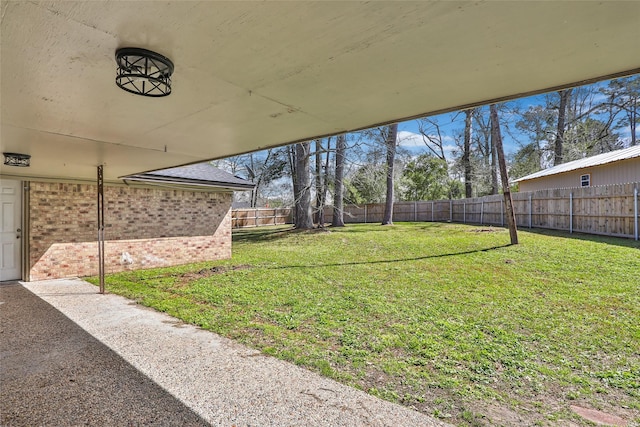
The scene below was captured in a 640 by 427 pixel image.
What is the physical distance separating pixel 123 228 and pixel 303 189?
8307mm

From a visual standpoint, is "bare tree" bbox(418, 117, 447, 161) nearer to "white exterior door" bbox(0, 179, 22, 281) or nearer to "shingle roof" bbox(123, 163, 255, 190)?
"shingle roof" bbox(123, 163, 255, 190)

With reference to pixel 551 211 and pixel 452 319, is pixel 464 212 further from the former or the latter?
pixel 452 319

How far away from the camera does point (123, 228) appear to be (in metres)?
8.44

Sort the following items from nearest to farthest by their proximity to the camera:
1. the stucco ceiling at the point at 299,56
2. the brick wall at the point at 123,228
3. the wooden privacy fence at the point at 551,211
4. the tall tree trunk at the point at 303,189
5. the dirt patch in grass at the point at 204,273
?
the stucco ceiling at the point at 299,56 < the dirt patch in grass at the point at 204,273 < the brick wall at the point at 123,228 < the wooden privacy fence at the point at 551,211 < the tall tree trunk at the point at 303,189

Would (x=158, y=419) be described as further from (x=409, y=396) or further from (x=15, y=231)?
(x=15, y=231)

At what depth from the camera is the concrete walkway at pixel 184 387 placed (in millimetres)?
2439

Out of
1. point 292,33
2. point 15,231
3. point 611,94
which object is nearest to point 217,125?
point 292,33

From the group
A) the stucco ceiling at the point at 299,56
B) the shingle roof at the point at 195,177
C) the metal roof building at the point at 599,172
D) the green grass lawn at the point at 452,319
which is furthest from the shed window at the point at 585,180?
the stucco ceiling at the point at 299,56

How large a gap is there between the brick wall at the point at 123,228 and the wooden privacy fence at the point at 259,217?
41.9 ft

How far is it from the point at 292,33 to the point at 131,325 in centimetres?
444

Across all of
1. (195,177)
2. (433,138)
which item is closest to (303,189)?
(195,177)

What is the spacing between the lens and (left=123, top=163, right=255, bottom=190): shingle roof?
312 inches

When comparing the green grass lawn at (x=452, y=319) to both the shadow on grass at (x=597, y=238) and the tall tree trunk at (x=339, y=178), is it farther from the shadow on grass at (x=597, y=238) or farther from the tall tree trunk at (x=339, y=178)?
the tall tree trunk at (x=339, y=178)

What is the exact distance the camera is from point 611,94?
2252 cm
